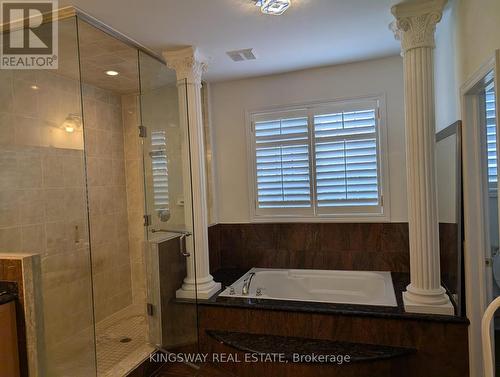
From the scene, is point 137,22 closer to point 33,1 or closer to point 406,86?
point 33,1

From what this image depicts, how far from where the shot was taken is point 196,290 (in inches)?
114

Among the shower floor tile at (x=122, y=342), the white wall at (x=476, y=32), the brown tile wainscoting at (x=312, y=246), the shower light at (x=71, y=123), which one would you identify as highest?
the white wall at (x=476, y=32)

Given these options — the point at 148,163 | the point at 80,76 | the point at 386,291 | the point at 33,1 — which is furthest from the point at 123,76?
the point at 386,291

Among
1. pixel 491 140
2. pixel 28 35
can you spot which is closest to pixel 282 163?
pixel 491 140

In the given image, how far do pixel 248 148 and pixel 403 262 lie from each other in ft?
6.79

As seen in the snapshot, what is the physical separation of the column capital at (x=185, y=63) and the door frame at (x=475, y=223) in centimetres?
208

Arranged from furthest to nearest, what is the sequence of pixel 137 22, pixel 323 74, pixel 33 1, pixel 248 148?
pixel 248 148 → pixel 323 74 → pixel 137 22 → pixel 33 1

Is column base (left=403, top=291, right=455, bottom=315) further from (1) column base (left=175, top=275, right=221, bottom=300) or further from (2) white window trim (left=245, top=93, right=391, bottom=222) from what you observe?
(1) column base (left=175, top=275, right=221, bottom=300)

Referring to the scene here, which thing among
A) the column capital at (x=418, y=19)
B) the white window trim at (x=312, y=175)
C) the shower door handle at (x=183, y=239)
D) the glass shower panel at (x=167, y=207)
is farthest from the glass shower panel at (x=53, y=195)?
the column capital at (x=418, y=19)

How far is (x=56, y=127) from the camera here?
10.0 feet

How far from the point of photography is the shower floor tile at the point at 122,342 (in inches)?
104

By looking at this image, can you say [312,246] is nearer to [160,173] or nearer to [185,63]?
[160,173]

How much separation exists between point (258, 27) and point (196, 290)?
2232 mm

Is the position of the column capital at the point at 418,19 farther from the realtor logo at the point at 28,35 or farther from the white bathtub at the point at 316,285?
the realtor logo at the point at 28,35
